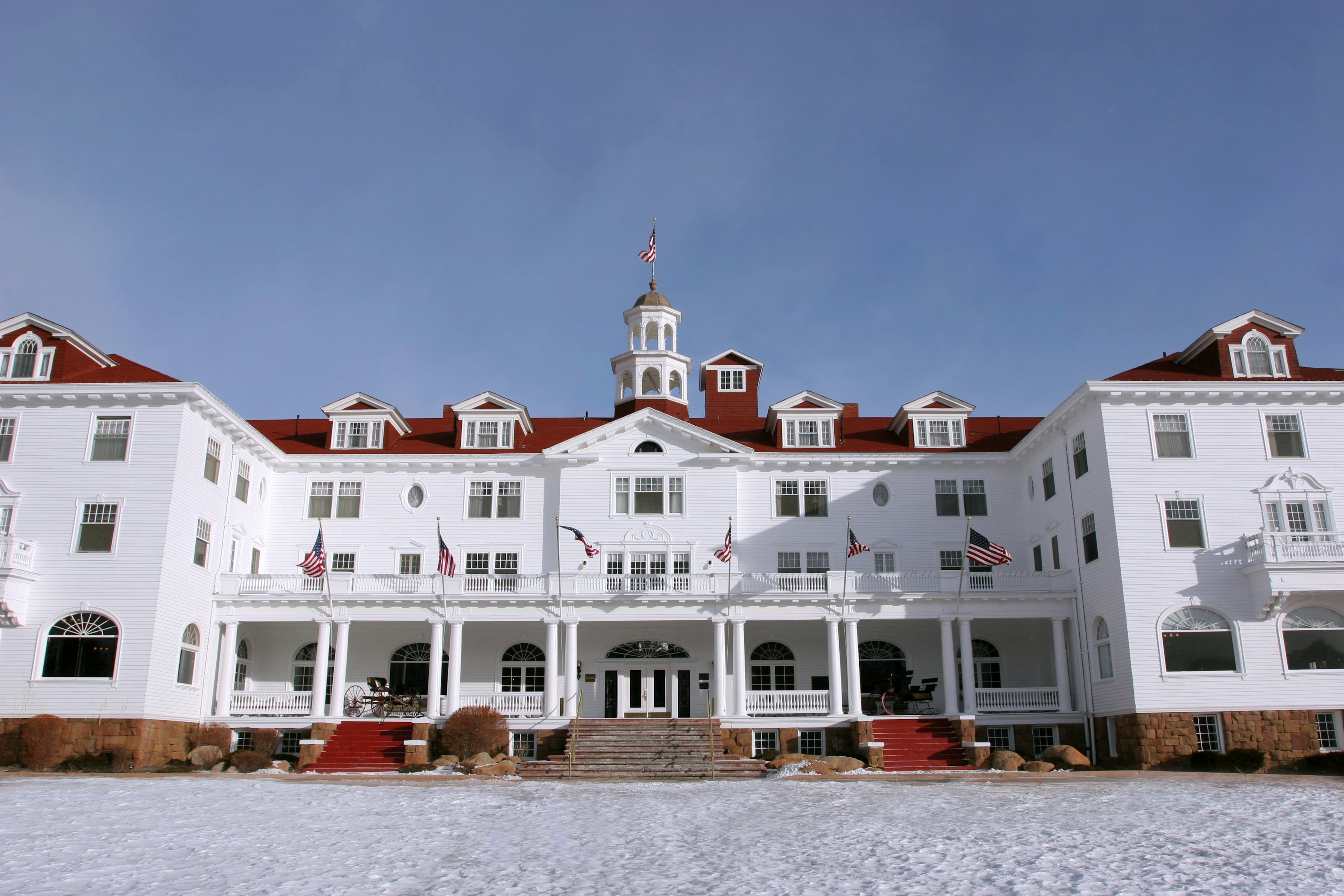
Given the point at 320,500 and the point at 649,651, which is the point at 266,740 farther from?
the point at 649,651

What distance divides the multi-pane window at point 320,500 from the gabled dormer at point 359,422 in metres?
1.64

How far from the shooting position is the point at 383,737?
1224 inches

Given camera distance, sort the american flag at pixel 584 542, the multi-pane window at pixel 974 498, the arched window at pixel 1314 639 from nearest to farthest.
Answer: the arched window at pixel 1314 639 → the american flag at pixel 584 542 → the multi-pane window at pixel 974 498

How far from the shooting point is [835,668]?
32.8 meters

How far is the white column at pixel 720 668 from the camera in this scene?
105ft

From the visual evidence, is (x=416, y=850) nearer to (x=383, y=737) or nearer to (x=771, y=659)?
(x=383, y=737)

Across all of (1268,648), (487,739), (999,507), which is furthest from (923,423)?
(487,739)

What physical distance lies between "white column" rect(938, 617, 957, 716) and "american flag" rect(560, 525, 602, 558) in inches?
436

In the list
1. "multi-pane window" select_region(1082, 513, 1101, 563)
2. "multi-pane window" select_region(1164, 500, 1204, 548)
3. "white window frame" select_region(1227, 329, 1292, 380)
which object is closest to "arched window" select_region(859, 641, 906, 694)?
"multi-pane window" select_region(1082, 513, 1101, 563)

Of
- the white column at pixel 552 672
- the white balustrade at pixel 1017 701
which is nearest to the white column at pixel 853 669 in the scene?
the white balustrade at pixel 1017 701

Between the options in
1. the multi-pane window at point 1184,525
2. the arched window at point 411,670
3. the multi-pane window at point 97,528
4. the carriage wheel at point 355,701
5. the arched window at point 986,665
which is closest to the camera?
the multi-pane window at point 1184,525

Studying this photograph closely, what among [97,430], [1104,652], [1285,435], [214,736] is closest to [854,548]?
[1104,652]

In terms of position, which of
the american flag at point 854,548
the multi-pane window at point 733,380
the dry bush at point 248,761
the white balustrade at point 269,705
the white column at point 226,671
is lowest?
Result: the dry bush at point 248,761

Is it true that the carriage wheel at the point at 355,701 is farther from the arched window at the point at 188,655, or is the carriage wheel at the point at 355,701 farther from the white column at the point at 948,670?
the white column at the point at 948,670
